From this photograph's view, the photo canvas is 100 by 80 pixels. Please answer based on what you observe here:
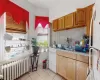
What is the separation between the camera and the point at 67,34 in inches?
132

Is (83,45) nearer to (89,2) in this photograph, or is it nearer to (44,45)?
(89,2)

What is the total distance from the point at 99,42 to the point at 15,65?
231 centimetres

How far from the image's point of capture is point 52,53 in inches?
134

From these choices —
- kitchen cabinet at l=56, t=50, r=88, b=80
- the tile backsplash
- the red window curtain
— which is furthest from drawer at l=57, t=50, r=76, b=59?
the red window curtain

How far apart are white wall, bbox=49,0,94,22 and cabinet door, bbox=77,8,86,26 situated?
0.60 ft

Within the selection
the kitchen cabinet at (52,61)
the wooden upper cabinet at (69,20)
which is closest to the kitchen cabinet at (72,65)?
the kitchen cabinet at (52,61)

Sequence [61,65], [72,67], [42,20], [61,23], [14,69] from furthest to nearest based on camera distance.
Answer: [42,20] < [61,23] < [61,65] < [14,69] < [72,67]

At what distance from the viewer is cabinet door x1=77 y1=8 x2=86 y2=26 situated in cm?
240

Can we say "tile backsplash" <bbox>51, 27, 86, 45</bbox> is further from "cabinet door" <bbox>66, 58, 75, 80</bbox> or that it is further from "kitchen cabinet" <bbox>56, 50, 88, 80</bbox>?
"cabinet door" <bbox>66, 58, 75, 80</bbox>

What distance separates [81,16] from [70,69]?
156 cm

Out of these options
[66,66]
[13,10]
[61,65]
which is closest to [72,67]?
[66,66]

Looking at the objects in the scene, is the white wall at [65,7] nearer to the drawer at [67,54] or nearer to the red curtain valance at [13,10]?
the red curtain valance at [13,10]

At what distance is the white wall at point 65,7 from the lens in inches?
99.4

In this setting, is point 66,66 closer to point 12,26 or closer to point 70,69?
point 70,69
